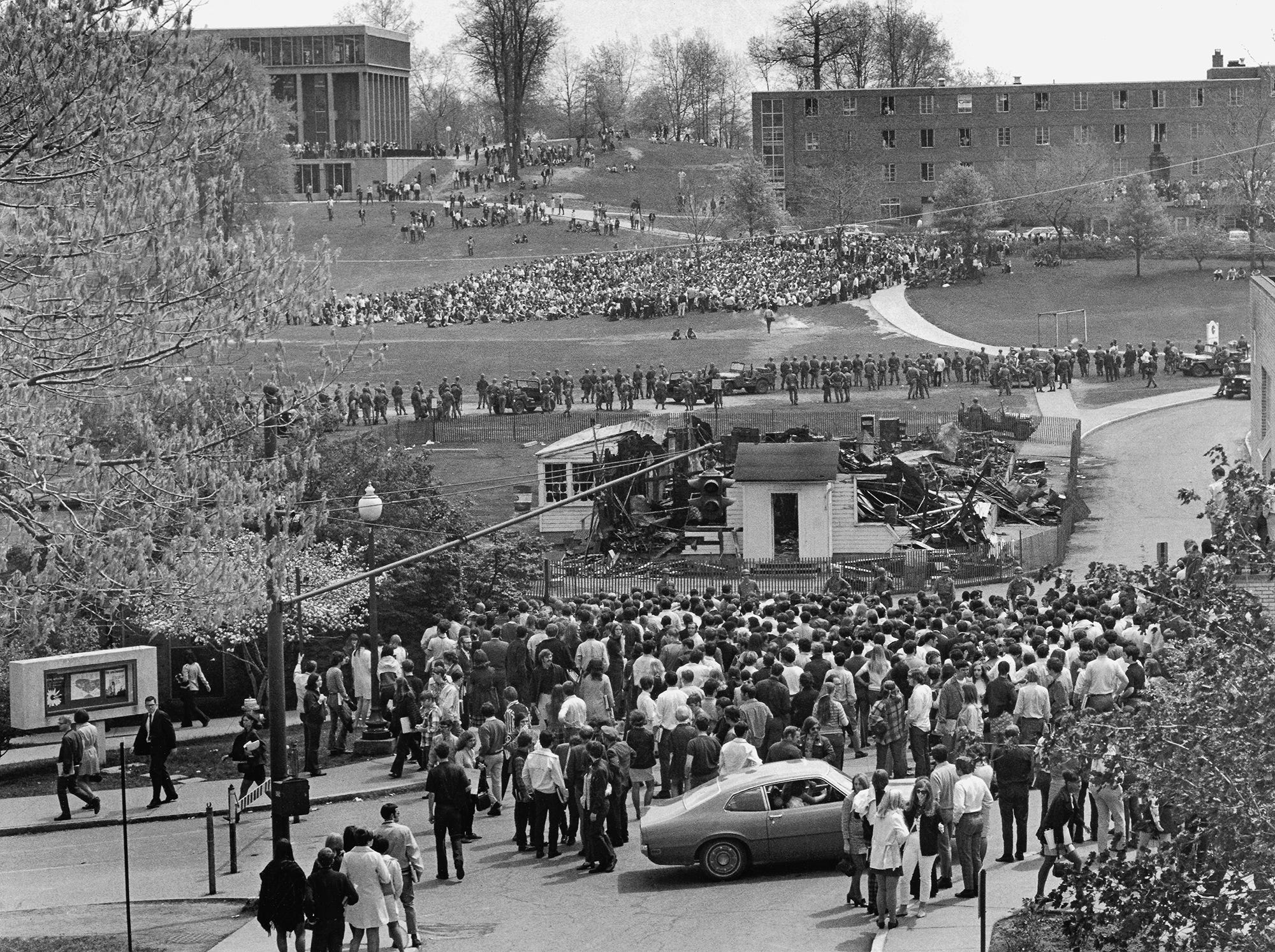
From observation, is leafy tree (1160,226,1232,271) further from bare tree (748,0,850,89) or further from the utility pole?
the utility pole

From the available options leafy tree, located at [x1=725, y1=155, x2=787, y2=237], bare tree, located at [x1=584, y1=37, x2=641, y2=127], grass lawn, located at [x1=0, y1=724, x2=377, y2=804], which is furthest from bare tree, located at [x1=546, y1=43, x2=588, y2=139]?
grass lawn, located at [x1=0, y1=724, x2=377, y2=804]

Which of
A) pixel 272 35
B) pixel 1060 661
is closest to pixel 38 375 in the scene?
pixel 1060 661

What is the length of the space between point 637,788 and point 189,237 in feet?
25.9

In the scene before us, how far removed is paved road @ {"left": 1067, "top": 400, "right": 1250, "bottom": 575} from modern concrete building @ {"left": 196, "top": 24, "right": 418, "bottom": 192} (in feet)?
266

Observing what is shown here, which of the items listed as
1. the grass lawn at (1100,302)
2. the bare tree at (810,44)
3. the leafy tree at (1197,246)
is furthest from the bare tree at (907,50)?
the grass lawn at (1100,302)

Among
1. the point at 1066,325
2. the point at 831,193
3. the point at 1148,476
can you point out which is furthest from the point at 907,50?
the point at 1148,476

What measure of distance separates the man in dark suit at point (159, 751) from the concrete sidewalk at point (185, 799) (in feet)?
0.50

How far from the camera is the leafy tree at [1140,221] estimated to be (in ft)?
286

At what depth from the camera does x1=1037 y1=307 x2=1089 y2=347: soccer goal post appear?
74688mm

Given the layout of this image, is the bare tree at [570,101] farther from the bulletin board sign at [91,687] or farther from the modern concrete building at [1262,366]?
the bulletin board sign at [91,687]

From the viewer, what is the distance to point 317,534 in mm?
38094

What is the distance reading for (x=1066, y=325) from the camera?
258 ft

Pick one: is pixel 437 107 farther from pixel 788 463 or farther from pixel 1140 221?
pixel 788 463

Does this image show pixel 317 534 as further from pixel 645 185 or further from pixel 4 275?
pixel 645 185
